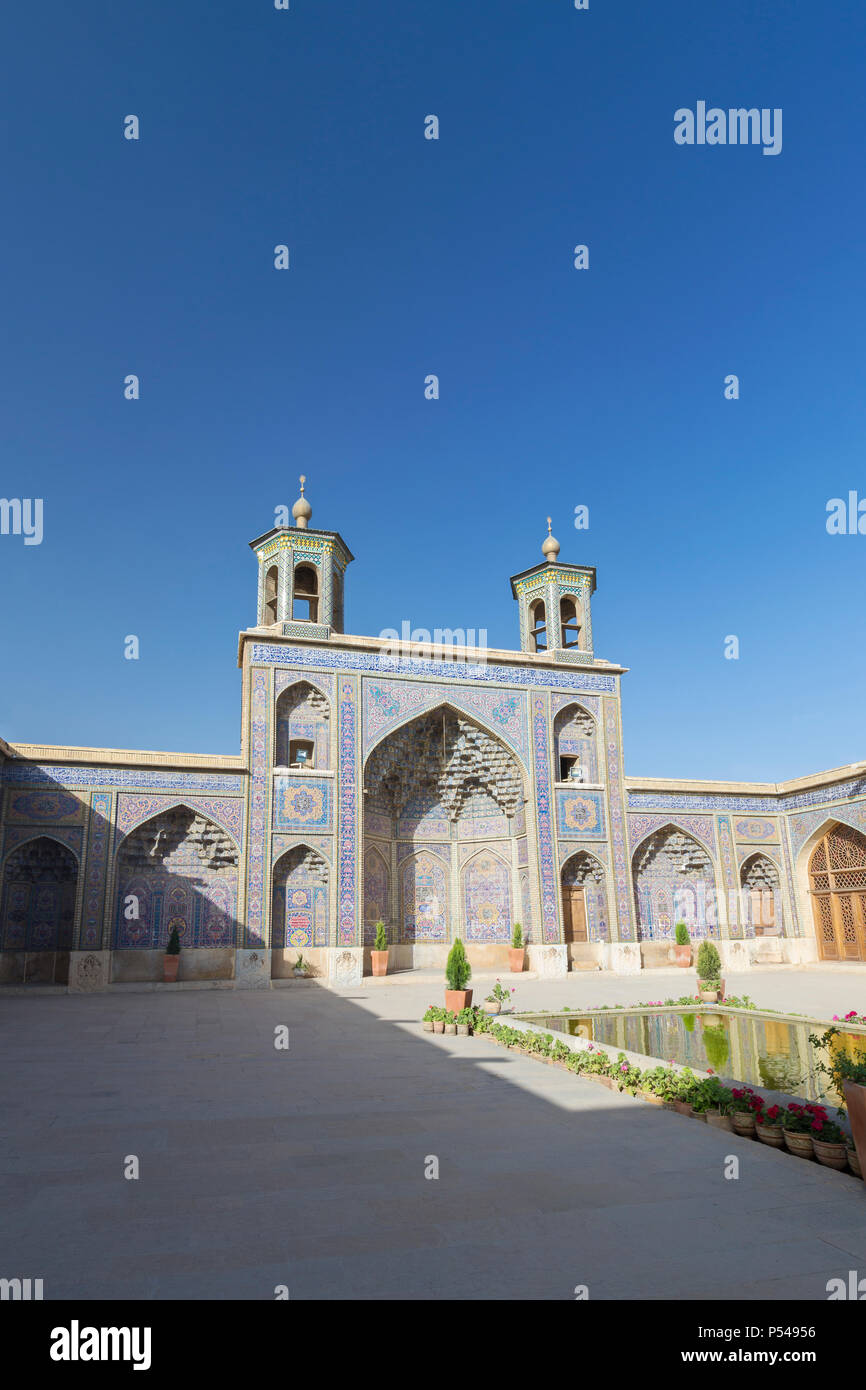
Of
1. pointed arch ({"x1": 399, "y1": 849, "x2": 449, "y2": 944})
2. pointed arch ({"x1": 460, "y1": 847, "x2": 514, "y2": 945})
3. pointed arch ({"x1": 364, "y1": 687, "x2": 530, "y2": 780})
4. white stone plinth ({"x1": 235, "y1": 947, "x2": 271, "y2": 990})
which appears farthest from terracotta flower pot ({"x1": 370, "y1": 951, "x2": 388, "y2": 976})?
pointed arch ({"x1": 364, "y1": 687, "x2": 530, "y2": 780})

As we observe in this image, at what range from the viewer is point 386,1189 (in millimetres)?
4309

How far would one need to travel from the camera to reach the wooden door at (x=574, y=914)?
1897 centimetres

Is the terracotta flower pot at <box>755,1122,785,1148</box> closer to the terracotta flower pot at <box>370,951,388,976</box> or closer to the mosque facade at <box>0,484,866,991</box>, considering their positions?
the mosque facade at <box>0,484,866,991</box>

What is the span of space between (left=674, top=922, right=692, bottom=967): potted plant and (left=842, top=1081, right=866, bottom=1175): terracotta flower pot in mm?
15192

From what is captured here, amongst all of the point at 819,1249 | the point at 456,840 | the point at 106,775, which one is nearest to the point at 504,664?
the point at 456,840

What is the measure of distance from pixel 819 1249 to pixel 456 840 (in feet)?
54.4

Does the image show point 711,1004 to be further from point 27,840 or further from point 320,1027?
point 27,840

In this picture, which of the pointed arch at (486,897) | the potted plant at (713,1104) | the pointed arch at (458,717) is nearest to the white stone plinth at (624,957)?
the pointed arch at (486,897)

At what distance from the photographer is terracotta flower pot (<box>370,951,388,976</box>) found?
17.1 metres

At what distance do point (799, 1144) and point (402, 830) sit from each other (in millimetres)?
14985

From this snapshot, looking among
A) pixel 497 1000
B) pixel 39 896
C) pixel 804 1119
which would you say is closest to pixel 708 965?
pixel 497 1000

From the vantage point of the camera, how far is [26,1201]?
13.6 ft

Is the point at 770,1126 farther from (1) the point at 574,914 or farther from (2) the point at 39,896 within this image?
(1) the point at 574,914

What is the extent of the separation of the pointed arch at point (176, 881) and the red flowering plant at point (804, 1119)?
12.5m
